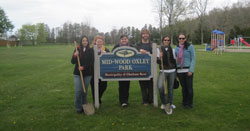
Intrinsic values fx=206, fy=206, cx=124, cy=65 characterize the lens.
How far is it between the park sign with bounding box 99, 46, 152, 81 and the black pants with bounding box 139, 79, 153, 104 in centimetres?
37

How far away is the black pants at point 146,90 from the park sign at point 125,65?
37 centimetres

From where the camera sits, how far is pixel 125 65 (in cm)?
523

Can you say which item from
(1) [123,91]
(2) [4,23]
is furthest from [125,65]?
(2) [4,23]

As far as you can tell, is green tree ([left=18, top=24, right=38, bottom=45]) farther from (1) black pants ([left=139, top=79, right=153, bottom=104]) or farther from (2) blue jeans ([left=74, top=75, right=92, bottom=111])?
(1) black pants ([left=139, top=79, right=153, bottom=104])

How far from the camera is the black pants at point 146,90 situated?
5.63 m

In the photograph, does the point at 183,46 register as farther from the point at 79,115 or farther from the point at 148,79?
the point at 79,115

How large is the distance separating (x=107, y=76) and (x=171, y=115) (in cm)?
184

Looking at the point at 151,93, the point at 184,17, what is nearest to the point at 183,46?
the point at 151,93

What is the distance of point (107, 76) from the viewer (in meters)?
5.30

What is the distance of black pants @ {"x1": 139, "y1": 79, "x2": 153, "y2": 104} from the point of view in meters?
5.63

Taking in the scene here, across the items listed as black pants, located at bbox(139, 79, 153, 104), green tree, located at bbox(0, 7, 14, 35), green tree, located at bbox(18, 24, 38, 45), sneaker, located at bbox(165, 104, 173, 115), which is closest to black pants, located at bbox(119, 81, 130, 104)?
black pants, located at bbox(139, 79, 153, 104)

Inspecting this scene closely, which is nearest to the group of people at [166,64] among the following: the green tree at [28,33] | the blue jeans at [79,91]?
the blue jeans at [79,91]

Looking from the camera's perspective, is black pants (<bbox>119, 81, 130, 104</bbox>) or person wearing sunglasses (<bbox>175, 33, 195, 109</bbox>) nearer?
person wearing sunglasses (<bbox>175, 33, 195, 109</bbox>)

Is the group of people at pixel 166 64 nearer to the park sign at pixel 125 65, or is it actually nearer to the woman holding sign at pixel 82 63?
the woman holding sign at pixel 82 63
